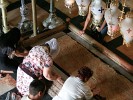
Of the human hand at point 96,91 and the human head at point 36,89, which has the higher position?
the human head at point 36,89

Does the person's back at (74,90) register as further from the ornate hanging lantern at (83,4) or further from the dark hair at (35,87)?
the ornate hanging lantern at (83,4)

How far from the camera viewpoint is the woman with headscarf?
3.82 meters

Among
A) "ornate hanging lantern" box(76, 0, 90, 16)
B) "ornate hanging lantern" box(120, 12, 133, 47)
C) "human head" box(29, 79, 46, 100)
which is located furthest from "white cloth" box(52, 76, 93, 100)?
"ornate hanging lantern" box(76, 0, 90, 16)

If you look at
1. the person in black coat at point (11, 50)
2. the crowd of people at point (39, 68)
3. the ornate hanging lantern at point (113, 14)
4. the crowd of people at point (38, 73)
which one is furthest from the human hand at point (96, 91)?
the person in black coat at point (11, 50)

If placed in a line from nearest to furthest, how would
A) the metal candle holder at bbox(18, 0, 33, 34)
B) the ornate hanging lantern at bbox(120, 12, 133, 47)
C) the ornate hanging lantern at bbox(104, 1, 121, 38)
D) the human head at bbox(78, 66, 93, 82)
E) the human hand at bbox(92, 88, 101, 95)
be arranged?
the ornate hanging lantern at bbox(120, 12, 133, 47), the ornate hanging lantern at bbox(104, 1, 121, 38), the human head at bbox(78, 66, 93, 82), the human hand at bbox(92, 88, 101, 95), the metal candle holder at bbox(18, 0, 33, 34)

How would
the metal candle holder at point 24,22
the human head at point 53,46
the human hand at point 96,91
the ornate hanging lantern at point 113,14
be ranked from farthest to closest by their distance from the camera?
the metal candle holder at point 24,22 → the human head at point 53,46 → the human hand at point 96,91 → the ornate hanging lantern at point 113,14

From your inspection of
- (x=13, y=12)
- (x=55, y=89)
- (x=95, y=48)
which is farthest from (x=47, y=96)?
(x=13, y=12)

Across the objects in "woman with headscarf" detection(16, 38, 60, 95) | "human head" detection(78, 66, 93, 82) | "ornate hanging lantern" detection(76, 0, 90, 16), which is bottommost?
"woman with headscarf" detection(16, 38, 60, 95)

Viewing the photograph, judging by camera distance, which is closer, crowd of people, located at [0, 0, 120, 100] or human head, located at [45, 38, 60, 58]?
crowd of people, located at [0, 0, 120, 100]

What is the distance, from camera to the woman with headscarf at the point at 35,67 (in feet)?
12.5

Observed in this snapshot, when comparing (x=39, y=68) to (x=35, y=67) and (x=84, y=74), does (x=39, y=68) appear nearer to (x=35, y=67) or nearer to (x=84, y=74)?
(x=35, y=67)

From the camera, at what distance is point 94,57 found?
4582 millimetres

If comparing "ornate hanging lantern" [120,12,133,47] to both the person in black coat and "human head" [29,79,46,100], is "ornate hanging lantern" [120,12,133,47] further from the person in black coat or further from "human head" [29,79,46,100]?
the person in black coat

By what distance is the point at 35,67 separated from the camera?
3.86m
